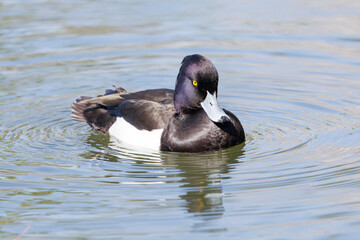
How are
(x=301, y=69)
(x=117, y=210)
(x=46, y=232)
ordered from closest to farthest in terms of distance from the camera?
(x=46, y=232) → (x=117, y=210) → (x=301, y=69)

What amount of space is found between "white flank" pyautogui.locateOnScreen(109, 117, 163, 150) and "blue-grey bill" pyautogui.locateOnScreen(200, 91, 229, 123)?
690mm

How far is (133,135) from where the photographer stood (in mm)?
8617

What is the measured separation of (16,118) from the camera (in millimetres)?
9555

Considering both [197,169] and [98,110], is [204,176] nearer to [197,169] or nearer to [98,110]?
[197,169]

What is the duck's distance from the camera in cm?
802

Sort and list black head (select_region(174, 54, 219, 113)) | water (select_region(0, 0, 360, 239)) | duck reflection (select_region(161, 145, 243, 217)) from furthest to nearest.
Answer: black head (select_region(174, 54, 219, 113)) → duck reflection (select_region(161, 145, 243, 217)) → water (select_region(0, 0, 360, 239))

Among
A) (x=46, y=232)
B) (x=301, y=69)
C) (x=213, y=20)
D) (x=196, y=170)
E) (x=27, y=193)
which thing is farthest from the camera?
(x=213, y=20)

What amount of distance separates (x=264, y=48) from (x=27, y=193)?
698 cm

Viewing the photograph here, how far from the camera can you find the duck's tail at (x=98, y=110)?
9227 mm

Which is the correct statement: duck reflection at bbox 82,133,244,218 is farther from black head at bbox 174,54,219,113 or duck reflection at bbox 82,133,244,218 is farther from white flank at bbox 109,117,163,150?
black head at bbox 174,54,219,113

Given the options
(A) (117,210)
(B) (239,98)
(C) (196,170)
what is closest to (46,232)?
(A) (117,210)

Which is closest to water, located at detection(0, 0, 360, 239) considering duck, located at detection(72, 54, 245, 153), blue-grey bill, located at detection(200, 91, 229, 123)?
duck, located at detection(72, 54, 245, 153)

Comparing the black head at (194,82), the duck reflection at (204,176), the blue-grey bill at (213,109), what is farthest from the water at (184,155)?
the black head at (194,82)

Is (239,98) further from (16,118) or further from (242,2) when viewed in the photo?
(242,2)
